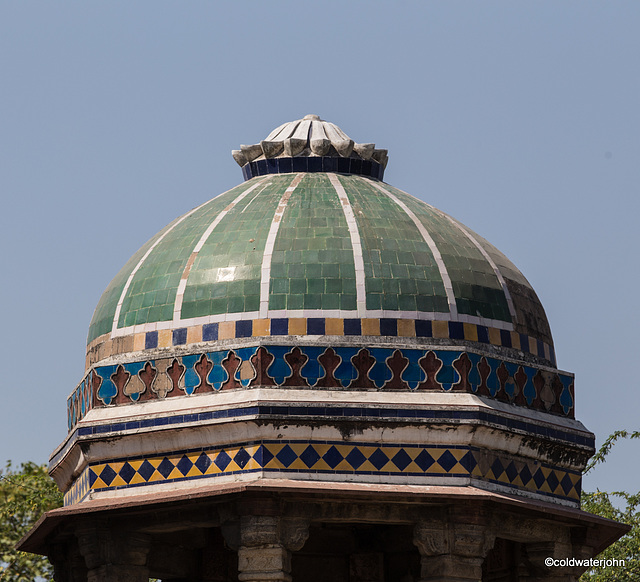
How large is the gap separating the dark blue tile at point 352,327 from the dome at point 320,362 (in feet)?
0.07

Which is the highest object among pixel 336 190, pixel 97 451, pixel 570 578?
pixel 336 190

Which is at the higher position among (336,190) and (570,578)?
(336,190)

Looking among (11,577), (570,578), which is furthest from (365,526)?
(11,577)

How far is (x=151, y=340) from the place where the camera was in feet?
90.8

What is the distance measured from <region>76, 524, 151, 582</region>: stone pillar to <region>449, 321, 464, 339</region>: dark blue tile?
5.56m

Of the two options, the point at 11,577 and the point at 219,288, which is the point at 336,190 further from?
the point at 11,577

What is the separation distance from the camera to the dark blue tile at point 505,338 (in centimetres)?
2809

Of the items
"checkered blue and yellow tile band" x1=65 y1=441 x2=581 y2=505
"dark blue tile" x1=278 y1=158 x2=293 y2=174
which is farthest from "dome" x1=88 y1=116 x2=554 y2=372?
"checkered blue and yellow tile band" x1=65 y1=441 x2=581 y2=505

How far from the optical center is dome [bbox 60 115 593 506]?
85.8ft

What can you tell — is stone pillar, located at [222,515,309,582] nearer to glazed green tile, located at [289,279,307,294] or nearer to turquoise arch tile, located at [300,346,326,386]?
turquoise arch tile, located at [300,346,326,386]

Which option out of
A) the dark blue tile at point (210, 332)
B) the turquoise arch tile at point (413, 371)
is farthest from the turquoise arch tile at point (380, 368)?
the dark blue tile at point (210, 332)

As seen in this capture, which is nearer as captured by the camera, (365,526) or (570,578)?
(570,578)

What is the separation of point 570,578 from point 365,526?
4288 mm

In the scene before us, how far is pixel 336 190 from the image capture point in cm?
2925
